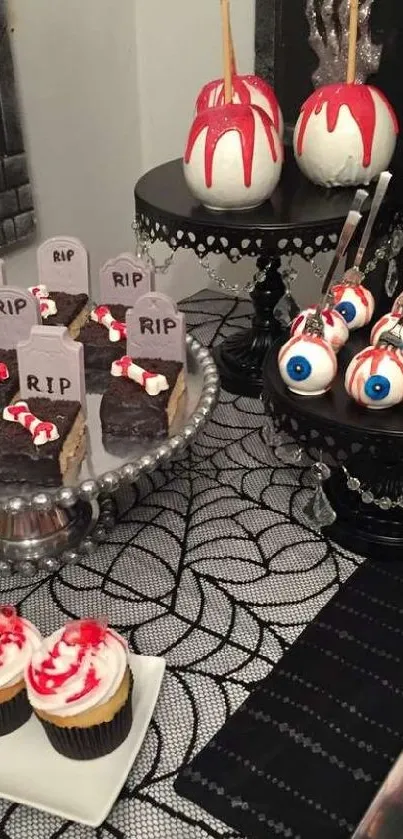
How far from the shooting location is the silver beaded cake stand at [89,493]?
2.99ft

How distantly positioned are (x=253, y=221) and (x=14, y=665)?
699 millimetres

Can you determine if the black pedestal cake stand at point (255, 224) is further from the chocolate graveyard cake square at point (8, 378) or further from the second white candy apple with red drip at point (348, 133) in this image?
the chocolate graveyard cake square at point (8, 378)

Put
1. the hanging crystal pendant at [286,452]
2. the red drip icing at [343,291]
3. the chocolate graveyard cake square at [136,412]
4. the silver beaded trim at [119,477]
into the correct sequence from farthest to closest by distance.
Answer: the hanging crystal pendant at [286,452]
the red drip icing at [343,291]
the chocolate graveyard cake square at [136,412]
the silver beaded trim at [119,477]

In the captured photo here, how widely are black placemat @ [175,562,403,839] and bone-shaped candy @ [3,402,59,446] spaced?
0.37 metres

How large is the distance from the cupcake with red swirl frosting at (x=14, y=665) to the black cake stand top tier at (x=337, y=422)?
37 centimetres

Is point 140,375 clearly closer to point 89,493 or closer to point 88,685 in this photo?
point 89,493

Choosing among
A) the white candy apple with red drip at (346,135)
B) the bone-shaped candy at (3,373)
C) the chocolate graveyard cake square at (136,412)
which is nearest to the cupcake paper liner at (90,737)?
the chocolate graveyard cake square at (136,412)

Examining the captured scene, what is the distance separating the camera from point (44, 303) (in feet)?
4.05

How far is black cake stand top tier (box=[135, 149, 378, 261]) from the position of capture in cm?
115

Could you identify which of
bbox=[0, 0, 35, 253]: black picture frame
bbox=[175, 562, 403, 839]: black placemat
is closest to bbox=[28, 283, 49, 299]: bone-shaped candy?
bbox=[0, 0, 35, 253]: black picture frame

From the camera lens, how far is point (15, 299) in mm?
1092

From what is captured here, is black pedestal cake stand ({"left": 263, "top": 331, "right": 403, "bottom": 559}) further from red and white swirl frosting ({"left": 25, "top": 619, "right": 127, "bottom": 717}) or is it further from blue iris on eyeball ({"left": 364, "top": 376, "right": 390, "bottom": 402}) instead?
red and white swirl frosting ({"left": 25, "top": 619, "right": 127, "bottom": 717})

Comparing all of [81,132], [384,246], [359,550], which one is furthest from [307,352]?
[81,132]

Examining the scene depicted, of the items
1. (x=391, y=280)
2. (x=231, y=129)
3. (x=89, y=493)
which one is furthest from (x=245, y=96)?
(x=89, y=493)
